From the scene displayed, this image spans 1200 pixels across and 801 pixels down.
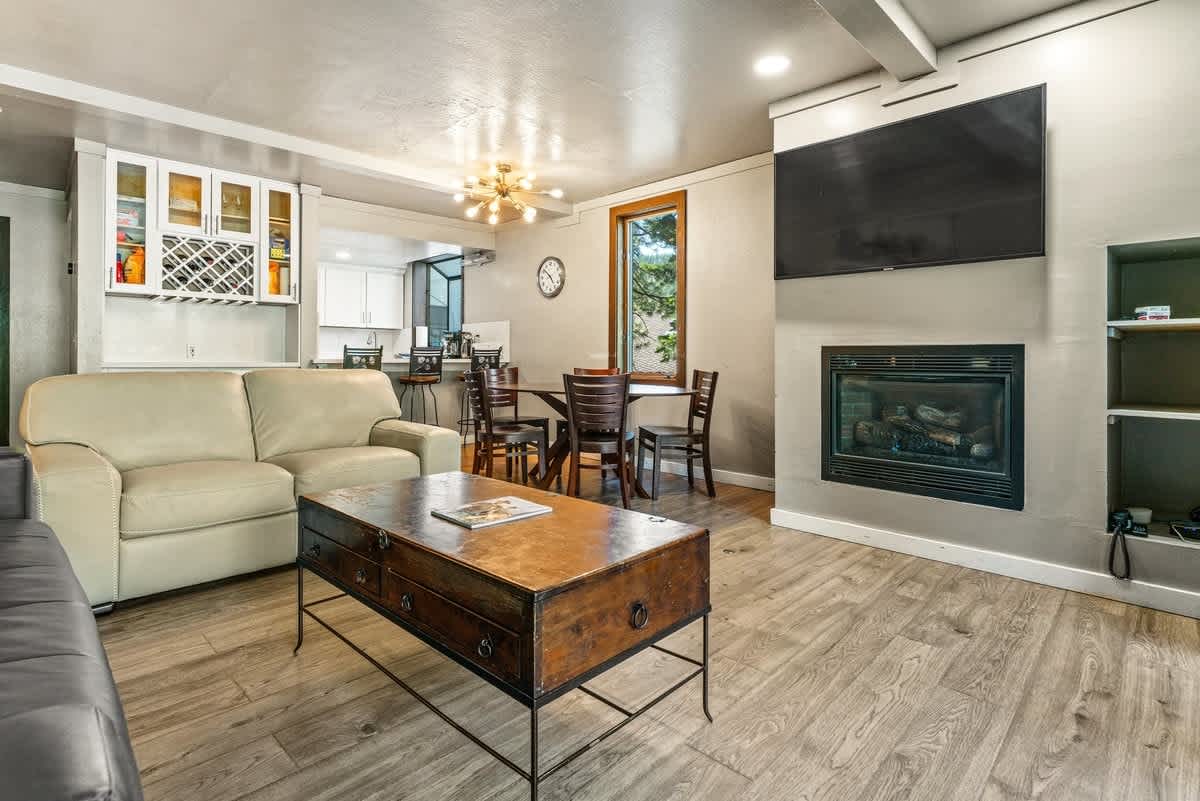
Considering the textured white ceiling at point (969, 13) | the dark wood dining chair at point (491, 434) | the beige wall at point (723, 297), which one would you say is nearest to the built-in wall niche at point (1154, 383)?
the textured white ceiling at point (969, 13)

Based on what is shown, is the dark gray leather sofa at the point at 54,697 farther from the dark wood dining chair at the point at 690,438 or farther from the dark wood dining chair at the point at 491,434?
the dark wood dining chair at the point at 690,438

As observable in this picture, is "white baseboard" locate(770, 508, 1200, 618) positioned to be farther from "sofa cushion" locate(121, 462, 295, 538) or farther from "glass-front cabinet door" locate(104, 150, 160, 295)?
"glass-front cabinet door" locate(104, 150, 160, 295)

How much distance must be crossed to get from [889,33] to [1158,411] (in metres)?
1.90

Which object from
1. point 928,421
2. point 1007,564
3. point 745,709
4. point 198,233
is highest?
point 198,233

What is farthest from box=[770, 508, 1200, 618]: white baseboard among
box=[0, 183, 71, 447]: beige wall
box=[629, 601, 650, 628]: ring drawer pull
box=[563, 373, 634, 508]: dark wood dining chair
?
box=[0, 183, 71, 447]: beige wall

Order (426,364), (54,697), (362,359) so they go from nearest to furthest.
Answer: (54,697), (362,359), (426,364)

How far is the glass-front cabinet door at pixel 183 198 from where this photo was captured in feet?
15.2

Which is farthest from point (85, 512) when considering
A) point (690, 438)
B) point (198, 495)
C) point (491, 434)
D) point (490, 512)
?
point (690, 438)

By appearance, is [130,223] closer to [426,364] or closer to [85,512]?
[426,364]

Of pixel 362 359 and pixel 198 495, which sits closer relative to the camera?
pixel 198 495

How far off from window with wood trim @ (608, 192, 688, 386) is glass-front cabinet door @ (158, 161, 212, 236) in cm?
334

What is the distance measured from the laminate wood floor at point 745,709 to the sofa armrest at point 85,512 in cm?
18

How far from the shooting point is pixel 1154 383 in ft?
9.06

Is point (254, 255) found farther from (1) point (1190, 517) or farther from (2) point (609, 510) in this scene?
(1) point (1190, 517)
